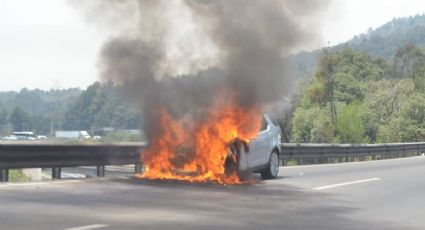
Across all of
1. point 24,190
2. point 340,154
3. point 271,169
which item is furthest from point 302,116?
point 24,190

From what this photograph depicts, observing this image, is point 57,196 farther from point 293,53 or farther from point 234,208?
point 293,53

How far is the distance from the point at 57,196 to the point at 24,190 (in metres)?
1.18

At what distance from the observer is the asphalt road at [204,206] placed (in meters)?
9.06

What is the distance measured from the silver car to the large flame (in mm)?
155

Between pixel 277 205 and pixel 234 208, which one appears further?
pixel 277 205

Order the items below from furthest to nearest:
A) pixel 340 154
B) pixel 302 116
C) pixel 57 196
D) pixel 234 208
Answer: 1. pixel 302 116
2. pixel 340 154
3. pixel 57 196
4. pixel 234 208

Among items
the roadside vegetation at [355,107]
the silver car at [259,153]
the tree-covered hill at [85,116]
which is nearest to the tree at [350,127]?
the roadside vegetation at [355,107]

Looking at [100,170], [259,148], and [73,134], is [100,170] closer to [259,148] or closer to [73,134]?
[73,134]

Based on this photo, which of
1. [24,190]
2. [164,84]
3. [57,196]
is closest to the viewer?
[57,196]

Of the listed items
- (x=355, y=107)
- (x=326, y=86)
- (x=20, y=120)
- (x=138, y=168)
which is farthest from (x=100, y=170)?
(x=326, y=86)

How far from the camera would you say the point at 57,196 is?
11570 millimetres

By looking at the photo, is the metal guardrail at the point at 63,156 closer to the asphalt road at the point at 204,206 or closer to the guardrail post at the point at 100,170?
the guardrail post at the point at 100,170

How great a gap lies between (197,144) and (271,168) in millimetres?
3388

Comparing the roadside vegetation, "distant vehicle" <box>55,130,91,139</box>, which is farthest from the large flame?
the roadside vegetation
